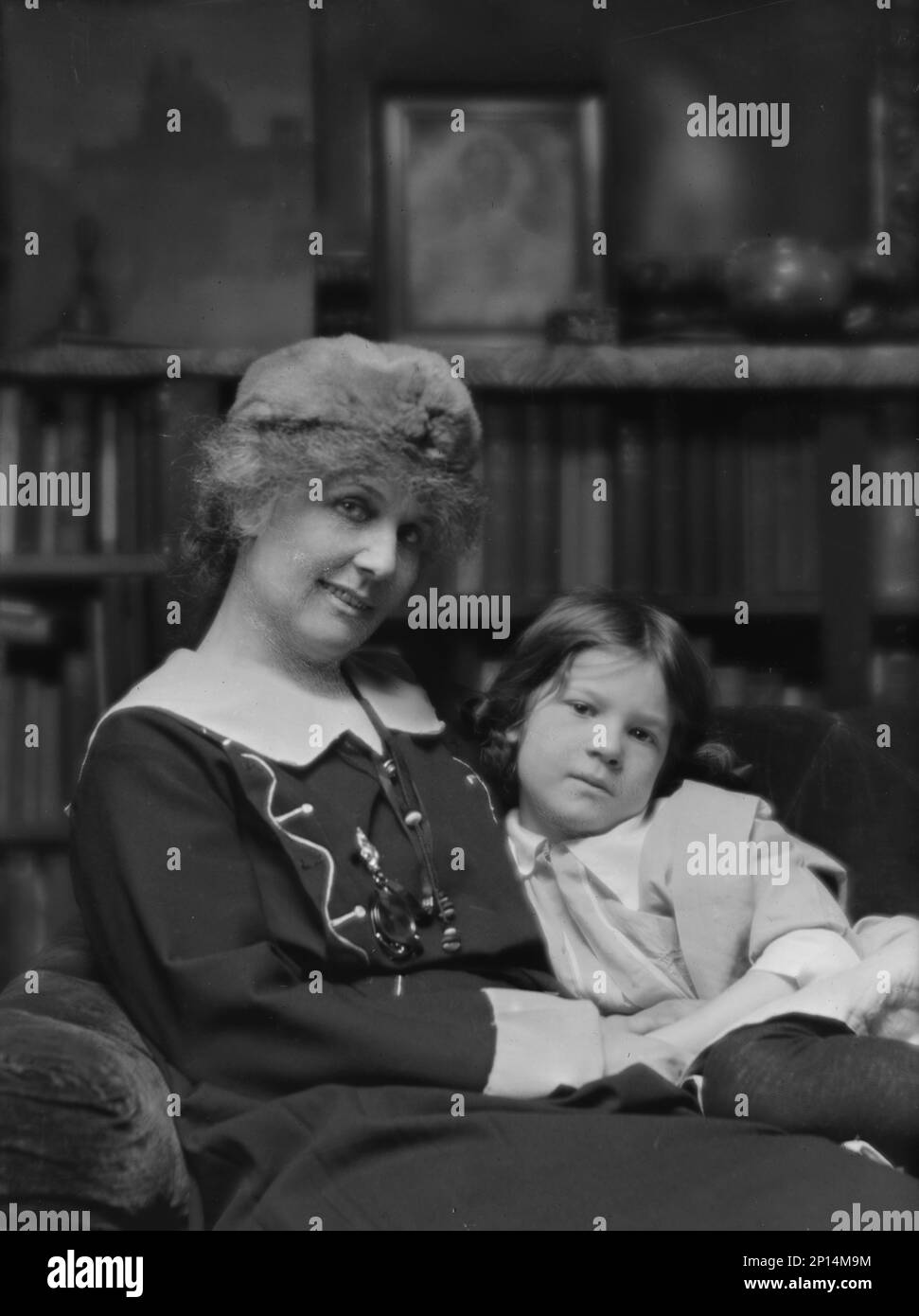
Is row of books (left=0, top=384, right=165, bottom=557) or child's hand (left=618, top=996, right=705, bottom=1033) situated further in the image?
row of books (left=0, top=384, right=165, bottom=557)

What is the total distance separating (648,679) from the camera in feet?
5.46

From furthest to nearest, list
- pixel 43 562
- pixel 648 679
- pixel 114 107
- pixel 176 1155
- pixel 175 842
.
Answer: pixel 43 562 → pixel 114 107 → pixel 648 679 → pixel 175 842 → pixel 176 1155

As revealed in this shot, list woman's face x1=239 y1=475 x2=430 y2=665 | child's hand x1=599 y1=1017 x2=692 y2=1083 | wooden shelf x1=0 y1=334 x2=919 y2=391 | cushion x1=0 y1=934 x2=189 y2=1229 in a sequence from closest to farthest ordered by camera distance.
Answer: cushion x1=0 y1=934 x2=189 y2=1229 < child's hand x1=599 y1=1017 x2=692 y2=1083 < woman's face x1=239 y1=475 x2=430 y2=665 < wooden shelf x1=0 y1=334 x2=919 y2=391

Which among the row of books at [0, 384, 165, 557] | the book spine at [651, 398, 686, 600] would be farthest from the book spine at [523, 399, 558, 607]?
the row of books at [0, 384, 165, 557]

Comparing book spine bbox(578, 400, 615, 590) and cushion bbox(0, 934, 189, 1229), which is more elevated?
book spine bbox(578, 400, 615, 590)

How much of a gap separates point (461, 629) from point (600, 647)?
0.29 m

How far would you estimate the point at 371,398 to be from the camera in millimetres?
1567

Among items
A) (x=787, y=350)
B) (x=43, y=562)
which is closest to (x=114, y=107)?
(x=43, y=562)

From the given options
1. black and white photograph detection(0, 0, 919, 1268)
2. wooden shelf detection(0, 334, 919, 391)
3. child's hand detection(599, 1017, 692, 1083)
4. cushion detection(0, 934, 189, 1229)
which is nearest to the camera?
cushion detection(0, 934, 189, 1229)

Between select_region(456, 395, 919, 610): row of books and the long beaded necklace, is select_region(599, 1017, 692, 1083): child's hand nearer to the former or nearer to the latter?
the long beaded necklace

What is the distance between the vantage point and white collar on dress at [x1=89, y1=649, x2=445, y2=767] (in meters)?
1.54

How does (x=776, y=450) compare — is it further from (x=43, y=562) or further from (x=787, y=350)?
(x=43, y=562)

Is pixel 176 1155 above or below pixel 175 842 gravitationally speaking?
below
